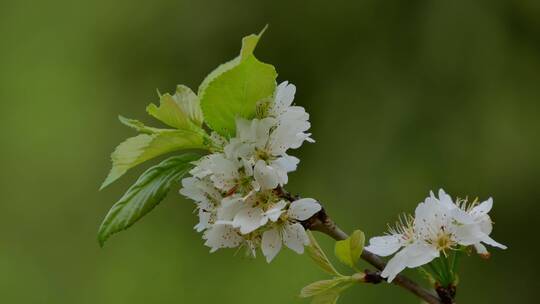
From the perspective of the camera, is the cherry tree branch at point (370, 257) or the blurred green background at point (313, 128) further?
the blurred green background at point (313, 128)

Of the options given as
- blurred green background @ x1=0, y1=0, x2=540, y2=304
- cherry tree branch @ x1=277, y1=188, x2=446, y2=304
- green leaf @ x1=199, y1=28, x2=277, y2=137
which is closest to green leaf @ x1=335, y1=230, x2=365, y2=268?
cherry tree branch @ x1=277, y1=188, x2=446, y2=304

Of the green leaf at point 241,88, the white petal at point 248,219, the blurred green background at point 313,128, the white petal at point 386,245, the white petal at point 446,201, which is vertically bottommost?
the blurred green background at point 313,128

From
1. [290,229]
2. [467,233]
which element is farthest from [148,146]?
[467,233]

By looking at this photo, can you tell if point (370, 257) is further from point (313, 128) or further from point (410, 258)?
point (313, 128)

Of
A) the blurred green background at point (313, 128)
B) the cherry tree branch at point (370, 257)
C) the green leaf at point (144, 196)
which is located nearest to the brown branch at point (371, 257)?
the cherry tree branch at point (370, 257)

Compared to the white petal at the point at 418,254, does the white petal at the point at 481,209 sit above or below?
above

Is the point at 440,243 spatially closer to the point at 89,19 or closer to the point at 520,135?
the point at 520,135

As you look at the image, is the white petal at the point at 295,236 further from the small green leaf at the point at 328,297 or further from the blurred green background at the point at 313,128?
the blurred green background at the point at 313,128
